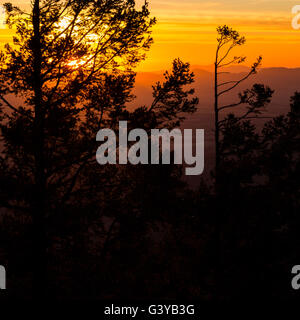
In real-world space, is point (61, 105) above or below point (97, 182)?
above

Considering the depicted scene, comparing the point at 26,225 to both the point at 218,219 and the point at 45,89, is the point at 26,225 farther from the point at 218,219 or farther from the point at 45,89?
the point at 218,219

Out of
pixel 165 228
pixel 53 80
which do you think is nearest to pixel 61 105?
pixel 53 80

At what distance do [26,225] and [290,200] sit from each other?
7750 millimetres

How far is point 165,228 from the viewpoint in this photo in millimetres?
14406

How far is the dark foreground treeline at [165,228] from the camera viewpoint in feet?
38.1

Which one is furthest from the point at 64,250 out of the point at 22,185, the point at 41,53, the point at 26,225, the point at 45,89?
the point at 41,53

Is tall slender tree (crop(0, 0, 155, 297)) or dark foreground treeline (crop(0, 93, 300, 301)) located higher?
tall slender tree (crop(0, 0, 155, 297))

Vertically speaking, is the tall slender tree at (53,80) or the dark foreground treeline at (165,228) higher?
the tall slender tree at (53,80)

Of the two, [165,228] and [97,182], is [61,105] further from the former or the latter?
[165,228]

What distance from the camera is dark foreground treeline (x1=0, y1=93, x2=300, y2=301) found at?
11625 mm

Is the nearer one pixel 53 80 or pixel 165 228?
pixel 53 80

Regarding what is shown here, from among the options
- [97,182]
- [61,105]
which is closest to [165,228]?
[97,182]

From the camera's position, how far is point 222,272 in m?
14.5

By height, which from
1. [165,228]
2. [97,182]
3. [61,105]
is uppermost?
[61,105]
